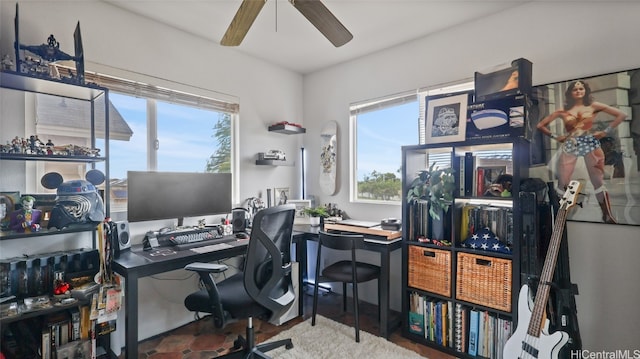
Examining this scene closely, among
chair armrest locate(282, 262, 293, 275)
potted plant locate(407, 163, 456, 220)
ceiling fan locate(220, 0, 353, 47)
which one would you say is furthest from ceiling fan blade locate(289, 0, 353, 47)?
chair armrest locate(282, 262, 293, 275)

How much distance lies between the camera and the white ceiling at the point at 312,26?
Answer: 2.24m

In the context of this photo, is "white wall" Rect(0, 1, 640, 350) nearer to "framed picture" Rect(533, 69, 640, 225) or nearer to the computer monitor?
"framed picture" Rect(533, 69, 640, 225)

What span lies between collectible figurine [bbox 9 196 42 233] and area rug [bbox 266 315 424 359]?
1.65m

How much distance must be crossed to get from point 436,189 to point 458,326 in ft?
3.22

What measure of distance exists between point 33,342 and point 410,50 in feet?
11.3

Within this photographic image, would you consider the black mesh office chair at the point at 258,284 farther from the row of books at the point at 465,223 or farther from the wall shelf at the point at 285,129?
the wall shelf at the point at 285,129

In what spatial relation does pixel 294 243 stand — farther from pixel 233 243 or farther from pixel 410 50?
pixel 410 50

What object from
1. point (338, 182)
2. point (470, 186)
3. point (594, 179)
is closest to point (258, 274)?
Result: point (470, 186)

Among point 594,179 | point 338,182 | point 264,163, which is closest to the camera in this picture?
point 594,179

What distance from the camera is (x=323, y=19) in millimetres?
1746

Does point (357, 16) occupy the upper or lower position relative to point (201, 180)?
upper

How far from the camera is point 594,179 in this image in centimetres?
197

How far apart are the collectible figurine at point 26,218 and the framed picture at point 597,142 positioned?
3.22 m

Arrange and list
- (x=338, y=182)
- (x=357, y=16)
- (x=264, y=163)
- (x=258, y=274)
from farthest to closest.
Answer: (x=338, y=182) < (x=264, y=163) < (x=357, y=16) < (x=258, y=274)
